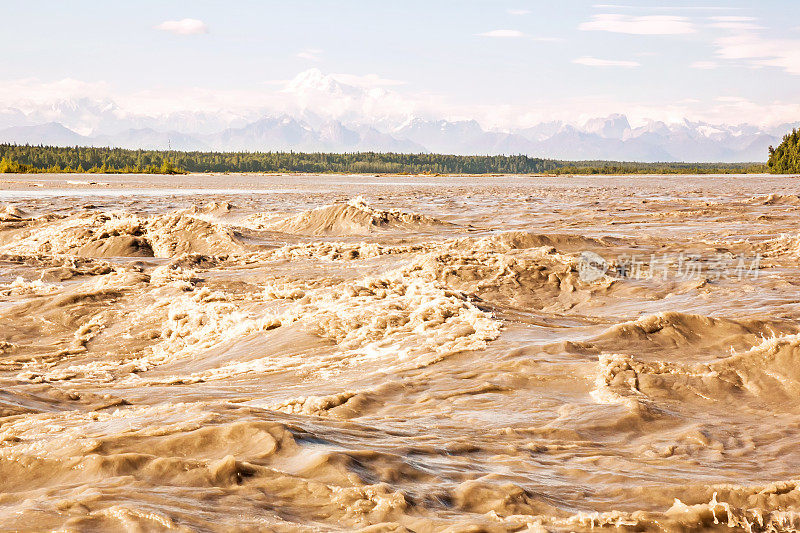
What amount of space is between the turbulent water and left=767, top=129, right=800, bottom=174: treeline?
88304 millimetres

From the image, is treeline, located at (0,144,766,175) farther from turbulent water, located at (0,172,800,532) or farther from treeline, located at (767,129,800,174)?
turbulent water, located at (0,172,800,532)

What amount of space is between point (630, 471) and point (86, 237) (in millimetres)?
19511

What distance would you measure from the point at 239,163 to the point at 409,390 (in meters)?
151

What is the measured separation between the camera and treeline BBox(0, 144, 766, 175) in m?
124

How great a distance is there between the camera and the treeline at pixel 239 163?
124188 mm

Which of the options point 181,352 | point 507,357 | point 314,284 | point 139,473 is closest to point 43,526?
point 139,473

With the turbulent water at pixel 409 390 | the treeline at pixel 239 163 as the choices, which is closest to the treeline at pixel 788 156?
the treeline at pixel 239 163

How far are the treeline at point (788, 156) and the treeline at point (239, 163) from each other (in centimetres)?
1900

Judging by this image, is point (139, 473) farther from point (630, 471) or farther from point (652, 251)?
point (652, 251)

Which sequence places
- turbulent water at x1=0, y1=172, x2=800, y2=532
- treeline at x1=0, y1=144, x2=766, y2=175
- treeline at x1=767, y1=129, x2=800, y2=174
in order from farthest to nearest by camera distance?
treeline at x1=0, y1=144, x2=766, y2=175 < treeline at x1=767, y1=129, x2=800, y2=174 < turbulent water at x1=0, y1=172, x2=800, y2=532
